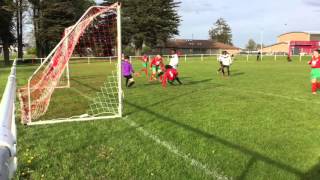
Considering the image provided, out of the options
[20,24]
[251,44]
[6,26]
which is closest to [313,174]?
[6,26]

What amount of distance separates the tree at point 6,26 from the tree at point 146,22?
69.0 ft

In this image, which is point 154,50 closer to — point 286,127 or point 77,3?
point 77,3

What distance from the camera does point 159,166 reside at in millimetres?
5895

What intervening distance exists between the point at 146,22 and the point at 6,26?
27.2m

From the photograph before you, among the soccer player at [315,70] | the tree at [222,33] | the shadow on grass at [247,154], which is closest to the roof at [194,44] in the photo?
the tree at [222,33]

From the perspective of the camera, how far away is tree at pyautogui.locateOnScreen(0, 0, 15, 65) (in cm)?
5908

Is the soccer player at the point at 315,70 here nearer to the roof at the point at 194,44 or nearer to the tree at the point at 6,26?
the tree at the point at 6,26

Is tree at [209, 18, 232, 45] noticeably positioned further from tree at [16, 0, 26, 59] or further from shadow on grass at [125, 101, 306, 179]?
shadow on grass at [125, 101, 306, 179]

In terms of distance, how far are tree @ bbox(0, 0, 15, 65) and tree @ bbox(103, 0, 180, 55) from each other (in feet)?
69.0

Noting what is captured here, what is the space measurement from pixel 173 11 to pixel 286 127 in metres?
76.7

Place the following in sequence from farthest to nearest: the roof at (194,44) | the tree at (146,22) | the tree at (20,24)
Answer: the roof at (194,44)
the tree at (146,22)
the tree at (20,24)

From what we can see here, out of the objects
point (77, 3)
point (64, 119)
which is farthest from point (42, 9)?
point (64, 119)

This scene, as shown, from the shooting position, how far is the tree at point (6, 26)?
5908cm

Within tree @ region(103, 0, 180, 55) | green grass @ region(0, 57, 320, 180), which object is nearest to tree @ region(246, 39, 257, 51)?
tree @ region(103, 0, 180, 55)
